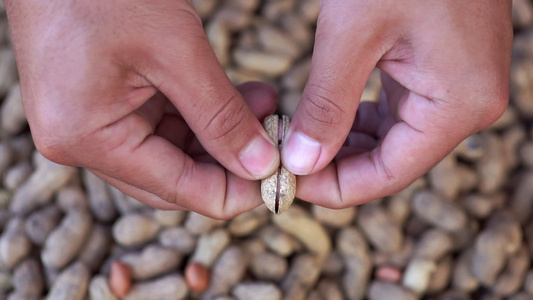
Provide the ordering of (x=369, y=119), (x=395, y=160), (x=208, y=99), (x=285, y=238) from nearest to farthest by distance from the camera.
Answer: (x=208, y=99) < (x=395, y=160) < (x=369, y=119) < (x=285, y=238)

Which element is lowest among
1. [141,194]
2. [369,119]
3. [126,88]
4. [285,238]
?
[285,238]

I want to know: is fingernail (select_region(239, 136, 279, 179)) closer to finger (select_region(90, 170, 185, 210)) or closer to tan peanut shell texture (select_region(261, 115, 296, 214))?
tan peanut shell texture (select_region(261, 115, 296, 214))

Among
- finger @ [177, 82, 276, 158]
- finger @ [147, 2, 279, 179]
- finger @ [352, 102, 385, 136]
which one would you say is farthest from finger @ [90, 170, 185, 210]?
finger @ [352, 102, 385, 136]

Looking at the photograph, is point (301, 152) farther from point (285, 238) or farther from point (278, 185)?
point (285, 238)

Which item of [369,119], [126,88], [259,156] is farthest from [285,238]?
[126,88]

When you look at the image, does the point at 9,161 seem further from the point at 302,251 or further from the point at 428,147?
the point at 428,147

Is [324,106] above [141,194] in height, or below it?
above

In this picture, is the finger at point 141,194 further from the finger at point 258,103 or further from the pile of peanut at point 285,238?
the pile of peanut at point 285,238
